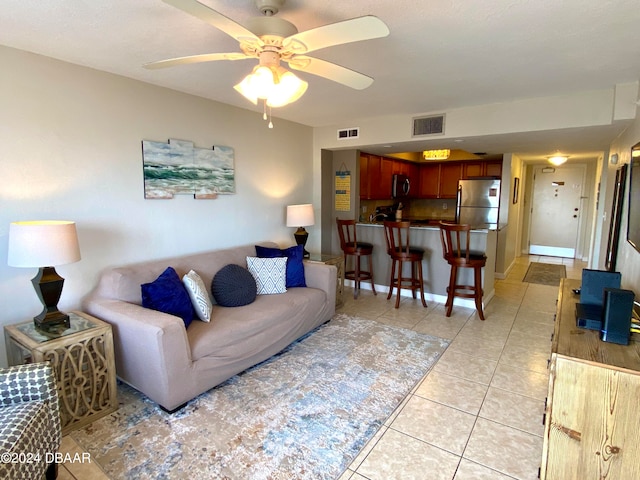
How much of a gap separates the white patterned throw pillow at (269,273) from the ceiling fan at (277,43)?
1.89 meters

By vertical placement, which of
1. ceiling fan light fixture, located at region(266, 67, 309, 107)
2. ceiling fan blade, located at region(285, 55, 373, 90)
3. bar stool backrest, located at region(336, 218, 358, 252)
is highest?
ceiling fan blade, located at region(285, 55, 373, 90)

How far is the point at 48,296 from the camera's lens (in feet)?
7.09

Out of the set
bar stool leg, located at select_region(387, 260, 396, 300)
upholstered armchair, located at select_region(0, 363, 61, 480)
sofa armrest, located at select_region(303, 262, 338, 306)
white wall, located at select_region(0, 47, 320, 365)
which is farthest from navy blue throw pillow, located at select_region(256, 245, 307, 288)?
upholstered armchair, located at select_region(0, 363, 61, 480)

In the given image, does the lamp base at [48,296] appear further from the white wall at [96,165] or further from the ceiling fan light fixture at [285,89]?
the ceiling fan light fixture at [285,89]

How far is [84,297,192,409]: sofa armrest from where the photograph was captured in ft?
6.93

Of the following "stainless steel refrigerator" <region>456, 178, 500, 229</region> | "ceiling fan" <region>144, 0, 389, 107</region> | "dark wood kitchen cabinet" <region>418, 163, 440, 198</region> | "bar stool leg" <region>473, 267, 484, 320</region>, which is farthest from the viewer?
"dark wood kitchen cabinet" <region>418, 163, 440, 198</region>

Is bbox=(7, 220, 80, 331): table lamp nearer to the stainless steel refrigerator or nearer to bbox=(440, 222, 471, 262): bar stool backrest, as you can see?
bbox=(440, 222, 471, 262): bar stool backrest

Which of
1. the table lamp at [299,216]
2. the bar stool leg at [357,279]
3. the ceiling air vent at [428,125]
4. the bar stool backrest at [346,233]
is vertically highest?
the ceiling air vent at [428,125]

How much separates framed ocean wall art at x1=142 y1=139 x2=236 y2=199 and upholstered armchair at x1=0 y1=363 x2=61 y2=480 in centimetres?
174

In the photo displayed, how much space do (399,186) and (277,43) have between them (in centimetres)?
501

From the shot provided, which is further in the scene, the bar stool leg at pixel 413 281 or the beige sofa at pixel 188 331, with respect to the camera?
the bar stool leg at pixel 413 281

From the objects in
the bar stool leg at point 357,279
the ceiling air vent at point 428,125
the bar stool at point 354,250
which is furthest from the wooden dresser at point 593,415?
the bar stool leg at point 357,279

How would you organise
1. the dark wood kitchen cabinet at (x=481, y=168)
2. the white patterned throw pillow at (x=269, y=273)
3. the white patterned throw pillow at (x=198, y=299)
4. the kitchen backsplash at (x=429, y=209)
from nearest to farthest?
the white patterned throw pillow at (x=198, y=299), the white patterned throw pillow at (x=269, y=273), the dark wood kitchen cabinet at (x=481, y=168), the kitchen backsplash at (x=429, y=209)

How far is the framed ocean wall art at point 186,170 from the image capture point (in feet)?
9.95
